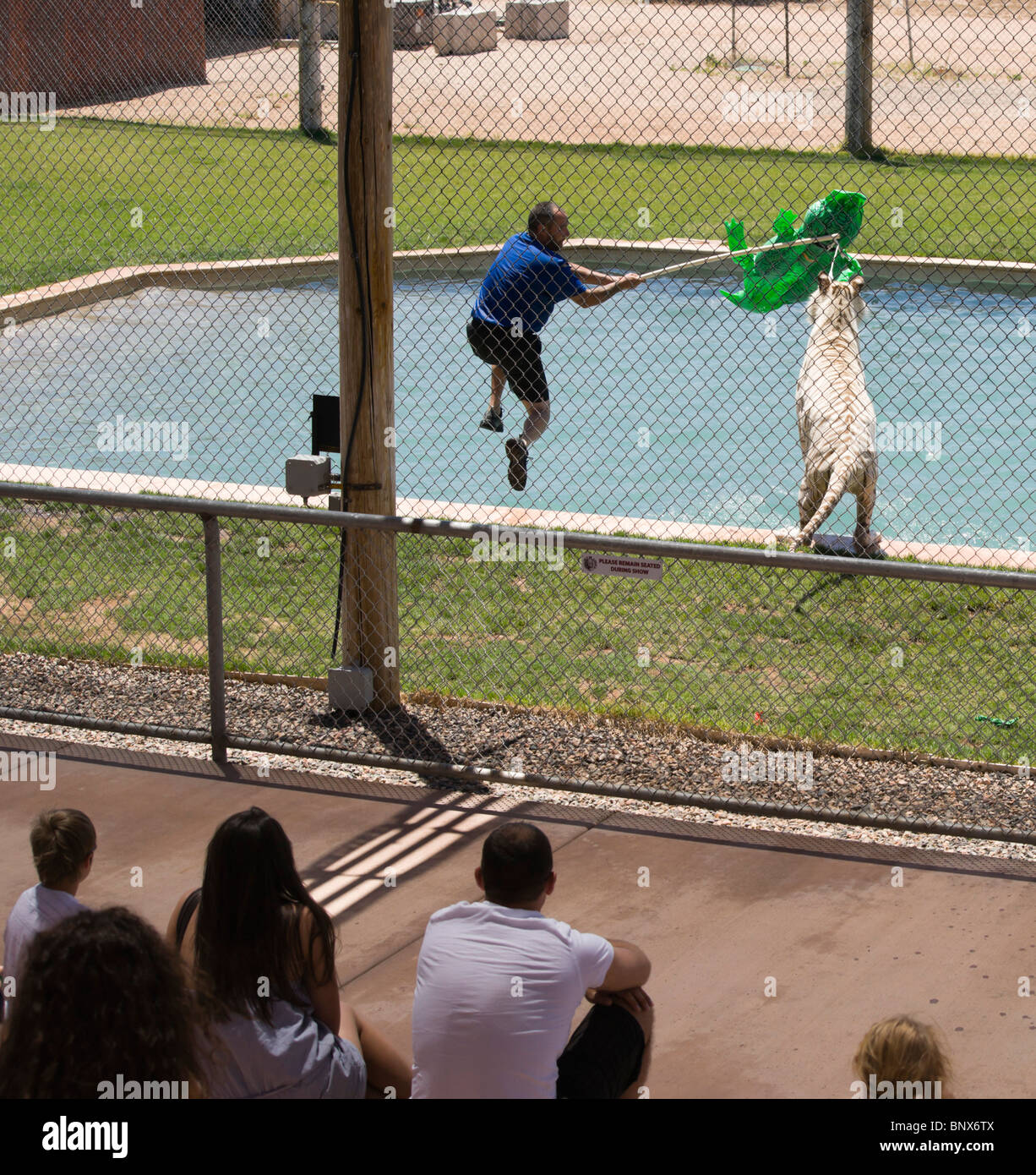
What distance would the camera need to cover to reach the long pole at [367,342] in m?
5.96

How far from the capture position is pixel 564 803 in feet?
18.9

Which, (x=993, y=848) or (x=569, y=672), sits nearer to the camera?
(x=993, y=848)

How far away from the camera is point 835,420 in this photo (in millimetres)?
8820

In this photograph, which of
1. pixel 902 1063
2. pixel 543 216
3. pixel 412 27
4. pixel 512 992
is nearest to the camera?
pixel 902 1063

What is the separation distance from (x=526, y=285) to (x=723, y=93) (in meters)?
11.2

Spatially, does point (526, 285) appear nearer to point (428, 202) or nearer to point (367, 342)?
point (367, 342)

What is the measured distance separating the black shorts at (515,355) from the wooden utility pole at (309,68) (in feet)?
12.3

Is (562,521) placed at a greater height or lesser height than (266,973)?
greater

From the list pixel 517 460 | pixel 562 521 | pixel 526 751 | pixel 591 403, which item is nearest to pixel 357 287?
pixel 526 751

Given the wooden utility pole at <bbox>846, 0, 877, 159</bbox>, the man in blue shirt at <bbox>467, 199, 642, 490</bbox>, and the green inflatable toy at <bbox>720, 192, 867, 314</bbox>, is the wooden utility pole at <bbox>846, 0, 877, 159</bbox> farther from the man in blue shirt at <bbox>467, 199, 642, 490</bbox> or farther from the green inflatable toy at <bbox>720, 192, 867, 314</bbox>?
the man in blue shirt at <bbox>467, 199, 642, 490</bbox>

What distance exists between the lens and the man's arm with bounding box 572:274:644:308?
784 centimetres

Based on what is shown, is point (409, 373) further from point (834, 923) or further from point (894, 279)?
point (834, 923)

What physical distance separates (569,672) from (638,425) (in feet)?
23.1
